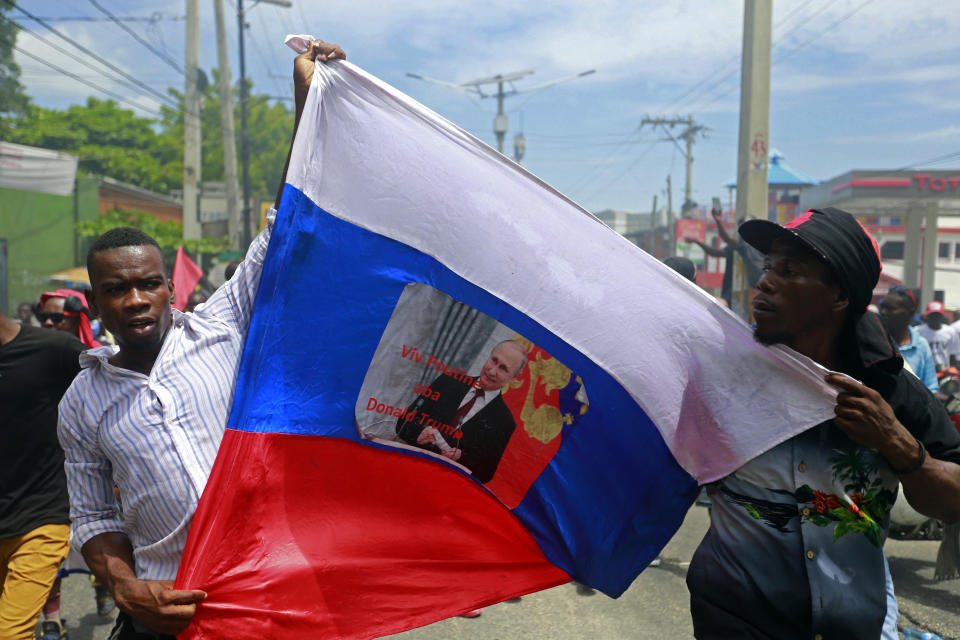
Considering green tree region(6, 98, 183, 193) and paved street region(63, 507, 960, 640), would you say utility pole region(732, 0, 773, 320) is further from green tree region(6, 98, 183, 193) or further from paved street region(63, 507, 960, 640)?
green tree region(6, 98, 183, 193)

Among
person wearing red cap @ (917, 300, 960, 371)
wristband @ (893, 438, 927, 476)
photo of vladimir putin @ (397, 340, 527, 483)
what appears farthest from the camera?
person wearing red cap @ (917, 300, 960, 371)

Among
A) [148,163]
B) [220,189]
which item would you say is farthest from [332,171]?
[148,163]

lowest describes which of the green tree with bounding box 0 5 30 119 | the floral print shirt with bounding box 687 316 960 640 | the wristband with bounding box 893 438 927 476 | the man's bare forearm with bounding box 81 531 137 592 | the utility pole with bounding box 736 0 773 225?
the man's bare forearm with bounding box 81 531 137 592

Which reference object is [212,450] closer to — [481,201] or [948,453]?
[481,201]

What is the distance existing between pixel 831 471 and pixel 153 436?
1.89 meters

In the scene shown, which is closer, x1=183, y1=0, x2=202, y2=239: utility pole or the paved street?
the paved street

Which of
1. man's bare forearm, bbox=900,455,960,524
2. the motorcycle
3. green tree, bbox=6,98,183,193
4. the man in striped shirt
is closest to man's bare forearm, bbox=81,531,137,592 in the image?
the man in striped shirt

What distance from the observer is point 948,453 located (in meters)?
2.16

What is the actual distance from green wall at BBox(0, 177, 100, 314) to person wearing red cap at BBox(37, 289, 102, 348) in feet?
64.4

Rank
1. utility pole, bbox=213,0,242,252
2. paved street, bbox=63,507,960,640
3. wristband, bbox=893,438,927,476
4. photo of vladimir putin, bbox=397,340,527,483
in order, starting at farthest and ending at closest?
utility pole, bbox=213,0,242,252, paved street, bbox=63,507,960,640, photo of vladimir putin, bbox=397,340,527,483, wristband, bbox=893,438,927,476

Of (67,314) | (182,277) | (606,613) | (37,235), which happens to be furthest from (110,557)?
(37,235)

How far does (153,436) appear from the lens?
229 centimetres

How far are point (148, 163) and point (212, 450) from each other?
4921 centimetres

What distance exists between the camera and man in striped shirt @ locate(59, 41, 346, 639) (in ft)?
7.45
